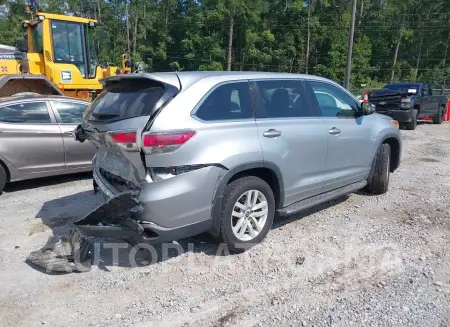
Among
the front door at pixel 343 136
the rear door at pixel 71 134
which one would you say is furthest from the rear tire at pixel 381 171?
the rear door at pixel 71 134

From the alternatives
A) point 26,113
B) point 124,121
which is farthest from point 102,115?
point 26,113

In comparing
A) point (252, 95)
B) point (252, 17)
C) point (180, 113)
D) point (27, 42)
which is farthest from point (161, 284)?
point (252, 17)

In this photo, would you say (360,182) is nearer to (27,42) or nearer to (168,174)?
(168,174)

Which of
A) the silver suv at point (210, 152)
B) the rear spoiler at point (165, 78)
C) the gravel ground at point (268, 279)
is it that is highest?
the rear spoiler at point (165, 78)

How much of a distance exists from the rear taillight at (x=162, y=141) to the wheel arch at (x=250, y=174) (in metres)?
0.54

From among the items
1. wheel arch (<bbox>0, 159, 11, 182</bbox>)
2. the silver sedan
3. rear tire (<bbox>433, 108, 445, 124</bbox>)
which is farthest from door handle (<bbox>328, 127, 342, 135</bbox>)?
rear tire (<bbox>433, 108, 445, 124</bbox>)

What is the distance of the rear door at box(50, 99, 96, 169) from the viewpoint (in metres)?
6.12

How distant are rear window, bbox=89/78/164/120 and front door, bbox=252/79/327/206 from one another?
3.55 feet

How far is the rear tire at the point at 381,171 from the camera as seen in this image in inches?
212

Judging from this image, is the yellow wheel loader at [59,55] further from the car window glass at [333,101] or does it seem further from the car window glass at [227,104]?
the car window glass at [227,104]

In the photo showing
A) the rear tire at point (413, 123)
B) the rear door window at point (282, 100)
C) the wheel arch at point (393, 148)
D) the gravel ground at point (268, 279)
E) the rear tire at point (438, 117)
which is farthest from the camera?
the rear tire at point (438, 117)

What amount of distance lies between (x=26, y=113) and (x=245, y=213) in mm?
4204

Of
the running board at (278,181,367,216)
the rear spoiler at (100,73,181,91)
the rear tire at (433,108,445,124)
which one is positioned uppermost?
the rear spoiler at (100,73,181,91)

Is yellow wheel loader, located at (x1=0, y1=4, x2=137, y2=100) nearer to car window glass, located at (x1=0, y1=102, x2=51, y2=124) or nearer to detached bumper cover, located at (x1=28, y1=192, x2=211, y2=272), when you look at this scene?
car window glass, located at (x1=0, y1=102, x2=51, y2=124)
